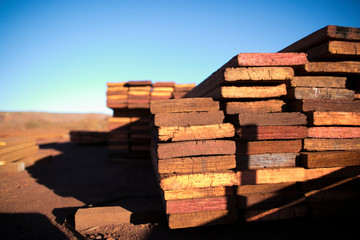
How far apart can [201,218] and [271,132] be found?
4.97ft

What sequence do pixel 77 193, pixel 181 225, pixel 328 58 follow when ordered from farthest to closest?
pixel 77 193
pixel 328 58
pixel 181 225

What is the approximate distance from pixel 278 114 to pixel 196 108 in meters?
1.17

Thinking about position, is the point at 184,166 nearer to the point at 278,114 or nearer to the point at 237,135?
the point at 237,135

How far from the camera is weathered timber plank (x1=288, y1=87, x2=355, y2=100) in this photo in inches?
118

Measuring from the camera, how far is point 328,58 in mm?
3029

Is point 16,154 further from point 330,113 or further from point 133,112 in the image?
point 330,113

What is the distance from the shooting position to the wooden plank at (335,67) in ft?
9.73

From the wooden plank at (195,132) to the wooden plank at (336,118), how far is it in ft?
4.10

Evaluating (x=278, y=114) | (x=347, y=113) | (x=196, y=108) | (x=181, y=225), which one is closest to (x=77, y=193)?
(x=181, y=225)

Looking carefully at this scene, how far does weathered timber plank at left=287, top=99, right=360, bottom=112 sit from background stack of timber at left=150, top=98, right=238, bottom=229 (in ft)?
3.65

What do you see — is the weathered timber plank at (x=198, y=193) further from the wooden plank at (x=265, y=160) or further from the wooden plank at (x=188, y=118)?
the wooden plank at (x=188, y=118)

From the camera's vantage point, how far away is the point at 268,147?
2818 mm

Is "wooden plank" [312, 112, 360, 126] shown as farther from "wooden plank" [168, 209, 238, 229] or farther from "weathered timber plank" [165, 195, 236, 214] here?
"wooden plank" [168, 209, 238, 229]

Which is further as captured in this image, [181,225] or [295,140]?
[295,140]
